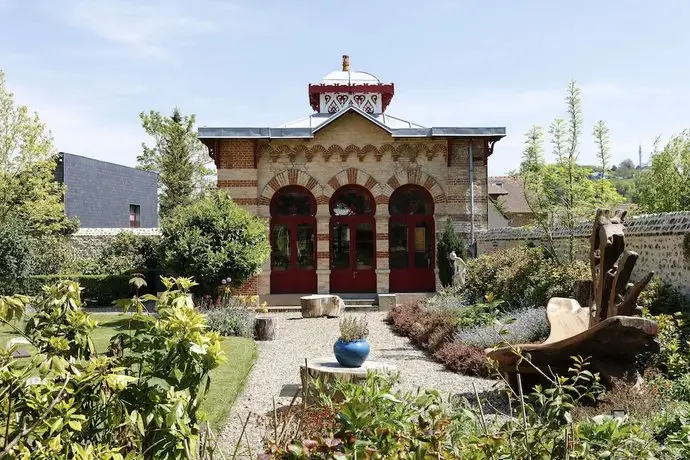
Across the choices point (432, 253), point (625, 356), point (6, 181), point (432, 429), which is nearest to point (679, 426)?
point (625, 356)

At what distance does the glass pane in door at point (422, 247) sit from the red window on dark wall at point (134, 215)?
20.3 m

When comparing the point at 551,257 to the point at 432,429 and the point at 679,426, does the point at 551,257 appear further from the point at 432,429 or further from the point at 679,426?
the point at 432,429

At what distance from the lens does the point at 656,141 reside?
1184 inches

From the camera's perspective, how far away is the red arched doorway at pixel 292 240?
20.8 m

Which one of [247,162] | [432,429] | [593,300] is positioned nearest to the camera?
[432,429]

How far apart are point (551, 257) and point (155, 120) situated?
35722mm

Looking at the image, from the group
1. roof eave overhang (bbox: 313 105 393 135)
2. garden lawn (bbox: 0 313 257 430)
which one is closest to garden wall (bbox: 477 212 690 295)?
garden lawn (bbox: 0 313 257 430)

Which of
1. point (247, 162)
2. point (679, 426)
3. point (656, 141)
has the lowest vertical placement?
point (679, 426)

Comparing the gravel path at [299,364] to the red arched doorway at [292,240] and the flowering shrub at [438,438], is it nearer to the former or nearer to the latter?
the flowering shrub at [438,438]

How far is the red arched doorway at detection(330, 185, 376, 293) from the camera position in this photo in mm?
20984

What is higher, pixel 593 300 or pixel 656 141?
pixel 656 141

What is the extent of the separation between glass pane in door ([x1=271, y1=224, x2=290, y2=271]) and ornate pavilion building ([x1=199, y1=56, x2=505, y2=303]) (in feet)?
0.11

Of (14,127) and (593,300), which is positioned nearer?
(593,300)

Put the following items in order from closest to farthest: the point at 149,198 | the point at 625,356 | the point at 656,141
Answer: the point at 625,356, the point at 656,141, the point at 149,198
